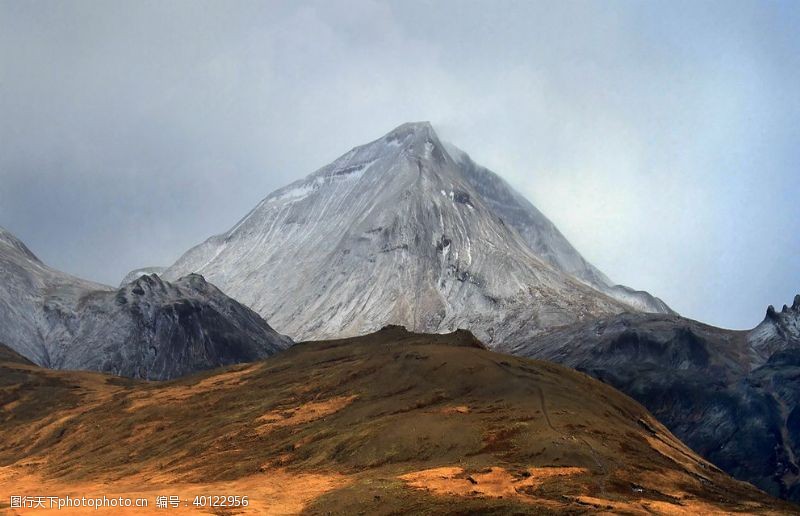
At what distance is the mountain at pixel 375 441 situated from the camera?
58344mm

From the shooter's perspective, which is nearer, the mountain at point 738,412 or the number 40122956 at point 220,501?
the number 40122956 at point 220,501

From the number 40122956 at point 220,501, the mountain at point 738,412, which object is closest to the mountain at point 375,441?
the number 40122956 at point 220,501

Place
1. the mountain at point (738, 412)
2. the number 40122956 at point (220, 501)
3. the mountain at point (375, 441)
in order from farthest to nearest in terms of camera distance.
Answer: the mountain at point (738, 412), the number 40122956 at point (220, 501), the mountain at point (375, 441)

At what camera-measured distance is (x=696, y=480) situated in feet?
226

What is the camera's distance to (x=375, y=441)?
248 ft

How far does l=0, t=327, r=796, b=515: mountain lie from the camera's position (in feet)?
191

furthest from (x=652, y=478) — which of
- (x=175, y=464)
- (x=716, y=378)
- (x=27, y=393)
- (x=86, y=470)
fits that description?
(x=716, y=378)

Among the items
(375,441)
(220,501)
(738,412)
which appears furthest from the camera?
(738,412)

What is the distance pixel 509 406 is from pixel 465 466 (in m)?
17.6

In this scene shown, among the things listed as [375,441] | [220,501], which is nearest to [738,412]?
[375,441]

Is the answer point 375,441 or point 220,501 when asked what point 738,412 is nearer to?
point 375,441

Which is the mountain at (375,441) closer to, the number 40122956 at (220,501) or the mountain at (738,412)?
the number 40122956 at (220,501)

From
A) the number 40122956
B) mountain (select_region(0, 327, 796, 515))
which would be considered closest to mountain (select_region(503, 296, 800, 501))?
mountain (select_region(0, 327, 796, 515))

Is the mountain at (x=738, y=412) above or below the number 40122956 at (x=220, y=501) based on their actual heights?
above
